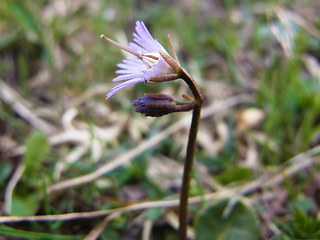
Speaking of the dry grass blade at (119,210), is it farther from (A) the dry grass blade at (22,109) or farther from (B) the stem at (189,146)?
(A) the dry grass blade at (22,109)

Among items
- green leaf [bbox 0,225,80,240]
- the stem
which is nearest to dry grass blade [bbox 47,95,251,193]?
green leaf [bbox 0,225,80,240]

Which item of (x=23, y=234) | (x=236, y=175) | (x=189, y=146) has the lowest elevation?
(x=236, y=175)

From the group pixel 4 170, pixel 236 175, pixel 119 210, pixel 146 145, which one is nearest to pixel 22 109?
pixel 4 170

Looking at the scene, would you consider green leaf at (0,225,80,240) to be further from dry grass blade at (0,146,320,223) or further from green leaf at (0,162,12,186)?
green leaf at (0,162,12,186)

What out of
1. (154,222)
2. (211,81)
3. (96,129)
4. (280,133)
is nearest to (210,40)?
(211,81)

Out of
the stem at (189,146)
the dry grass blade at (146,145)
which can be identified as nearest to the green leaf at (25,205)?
the dry grass blade at (146,145)

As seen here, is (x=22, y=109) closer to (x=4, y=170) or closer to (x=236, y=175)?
(x=4, y=170)

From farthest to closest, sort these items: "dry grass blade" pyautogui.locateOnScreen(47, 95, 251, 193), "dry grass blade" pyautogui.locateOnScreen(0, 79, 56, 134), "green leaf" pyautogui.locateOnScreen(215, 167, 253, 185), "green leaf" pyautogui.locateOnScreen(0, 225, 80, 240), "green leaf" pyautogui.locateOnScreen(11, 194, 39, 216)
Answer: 1. "dry grass blade" pyautogui.locateOnScreen(0, 79, 56, 134)
2. "green leaf" pyautogui.locateOnScreen(215, 167, 253, 185)
3. "dry grass blade" pyautogui.locateOnScreen(47, 95, 251, 193)
4. "green leaf" pyautogui.locateOnScreen(11, 194, 39, 216)
5. "green leaf" pyautogui.locateOnScreen(0, 225, 80, 240)
